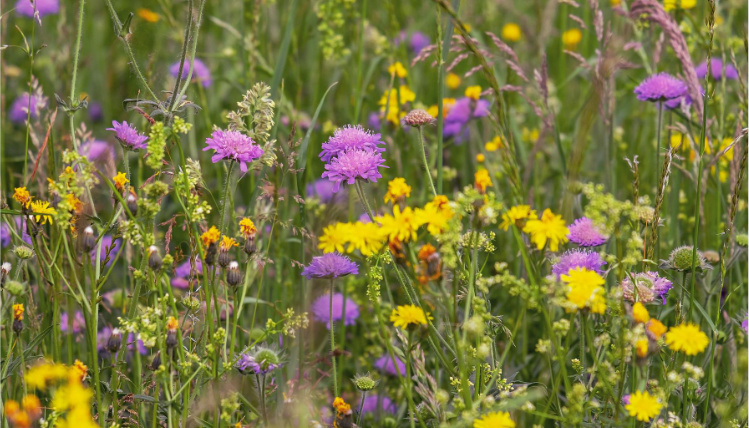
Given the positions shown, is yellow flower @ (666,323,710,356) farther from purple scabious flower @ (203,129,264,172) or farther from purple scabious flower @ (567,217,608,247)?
purple scabious flower @ (203,129,264,172)

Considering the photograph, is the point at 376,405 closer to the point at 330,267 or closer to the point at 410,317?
the point at 330,267

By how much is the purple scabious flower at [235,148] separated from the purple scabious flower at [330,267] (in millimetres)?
273

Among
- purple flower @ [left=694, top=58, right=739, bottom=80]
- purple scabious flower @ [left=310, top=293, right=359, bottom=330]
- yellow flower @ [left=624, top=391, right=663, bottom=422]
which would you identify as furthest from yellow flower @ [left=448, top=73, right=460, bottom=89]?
yellow flower @ [left=624, top=391, right=663, bottom=422]

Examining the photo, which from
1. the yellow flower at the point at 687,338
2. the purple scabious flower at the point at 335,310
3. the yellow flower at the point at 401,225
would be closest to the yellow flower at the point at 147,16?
the purple scabious flower at the point at 335,310

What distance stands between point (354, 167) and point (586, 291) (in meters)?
0.50

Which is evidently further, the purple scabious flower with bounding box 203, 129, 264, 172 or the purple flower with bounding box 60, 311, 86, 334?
the purple flower with bounding box 60, 311, 86, 334

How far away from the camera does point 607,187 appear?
7.79ft

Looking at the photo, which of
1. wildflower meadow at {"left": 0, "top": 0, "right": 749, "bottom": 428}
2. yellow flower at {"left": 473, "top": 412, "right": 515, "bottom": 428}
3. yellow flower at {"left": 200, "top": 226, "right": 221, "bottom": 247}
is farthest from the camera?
yellow flower at {"left": 200, "top": 226, "right": 221, "bottom": 247}

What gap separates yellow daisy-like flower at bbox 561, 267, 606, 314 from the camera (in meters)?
1.18

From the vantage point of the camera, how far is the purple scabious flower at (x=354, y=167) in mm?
1477

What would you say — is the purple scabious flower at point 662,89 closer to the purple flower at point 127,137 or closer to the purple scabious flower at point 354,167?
the purple scabious flower at point 354,167

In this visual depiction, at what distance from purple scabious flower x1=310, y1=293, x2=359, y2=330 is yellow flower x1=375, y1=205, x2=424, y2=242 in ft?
3.04

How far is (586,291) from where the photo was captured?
1.20 metres

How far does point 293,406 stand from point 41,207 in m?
0.66
